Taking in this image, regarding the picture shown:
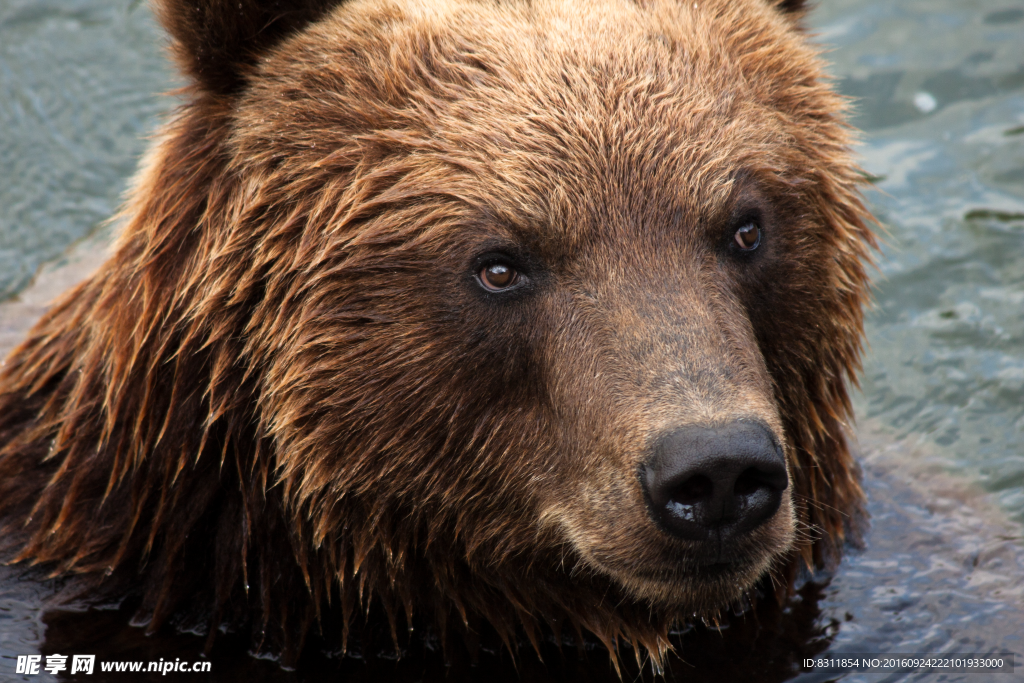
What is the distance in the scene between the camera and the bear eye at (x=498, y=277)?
4.48m

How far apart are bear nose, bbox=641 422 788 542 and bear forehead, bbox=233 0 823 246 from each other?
98cm

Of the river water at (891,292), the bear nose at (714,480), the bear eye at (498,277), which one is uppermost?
the bear eye at (498,277)

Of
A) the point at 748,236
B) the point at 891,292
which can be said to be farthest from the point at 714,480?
the point at 891,292

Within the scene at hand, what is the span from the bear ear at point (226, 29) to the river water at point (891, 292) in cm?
52

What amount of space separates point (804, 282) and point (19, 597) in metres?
3.63

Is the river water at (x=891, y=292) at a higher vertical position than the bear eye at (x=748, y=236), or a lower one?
lower

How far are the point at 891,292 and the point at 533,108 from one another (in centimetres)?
486

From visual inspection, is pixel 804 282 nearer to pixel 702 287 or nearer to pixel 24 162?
pixel 702 287

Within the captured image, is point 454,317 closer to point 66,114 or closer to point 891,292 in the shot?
point 891,292

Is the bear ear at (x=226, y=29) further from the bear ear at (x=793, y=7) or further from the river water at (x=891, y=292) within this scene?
the bear ear at (x=793, y=7)

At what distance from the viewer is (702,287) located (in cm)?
450

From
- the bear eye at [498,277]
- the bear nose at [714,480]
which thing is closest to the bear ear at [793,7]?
the bear eye at [498,277]

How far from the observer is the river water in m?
5.31

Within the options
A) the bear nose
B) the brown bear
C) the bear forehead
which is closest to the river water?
the brown bear
